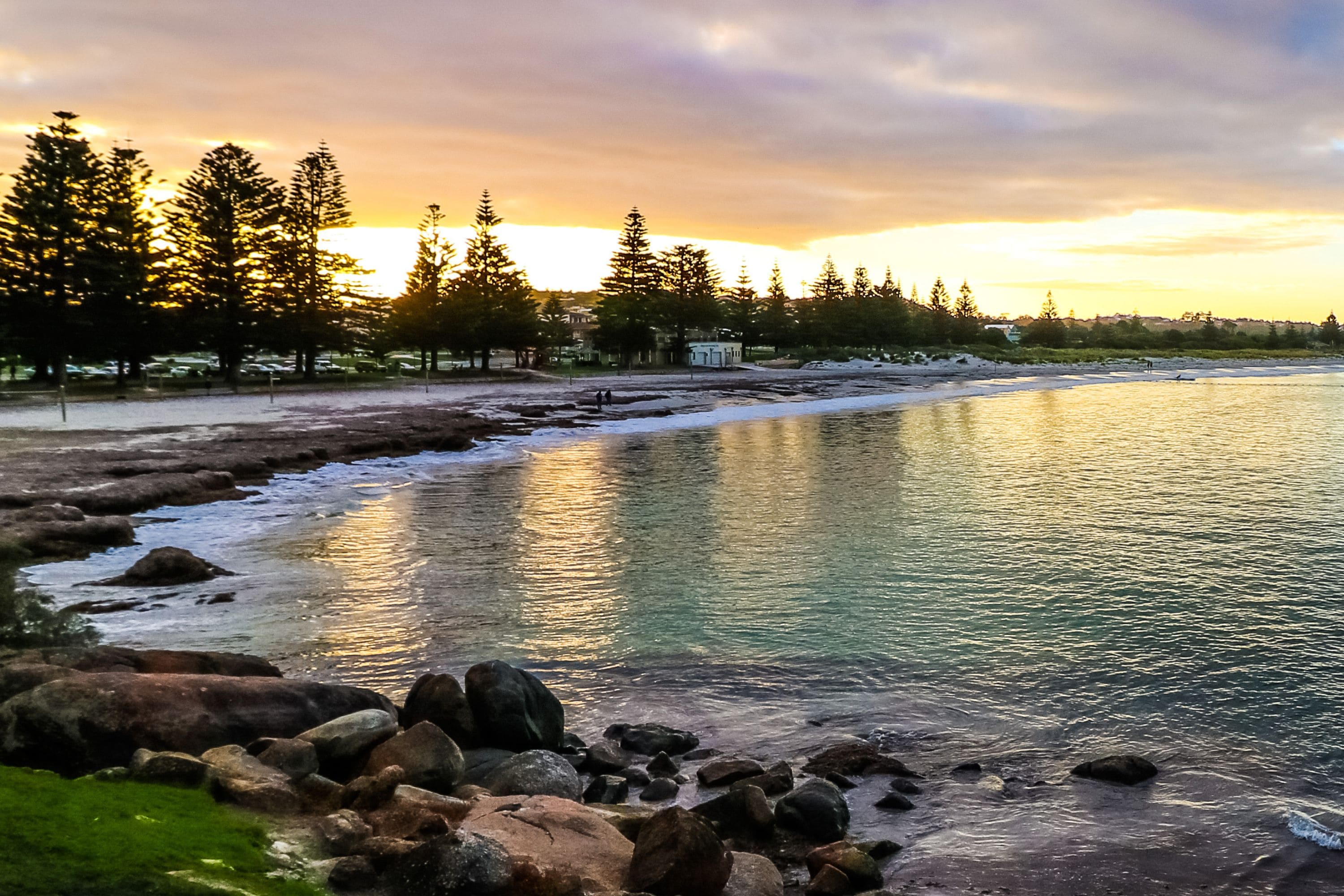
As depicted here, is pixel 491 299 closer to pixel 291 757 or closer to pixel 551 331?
pixel 551 331

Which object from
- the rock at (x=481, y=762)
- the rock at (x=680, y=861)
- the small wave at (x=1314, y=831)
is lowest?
the small wave at (x=1314, y=831)

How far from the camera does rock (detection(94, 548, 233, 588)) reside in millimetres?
14016

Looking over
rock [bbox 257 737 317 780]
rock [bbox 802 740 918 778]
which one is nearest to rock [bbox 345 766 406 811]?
rock [bbox 257 737 317 780]

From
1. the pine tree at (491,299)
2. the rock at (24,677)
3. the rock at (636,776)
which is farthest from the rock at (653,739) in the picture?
the pine tree at (491,299)

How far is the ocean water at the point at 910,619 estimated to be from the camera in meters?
7.72

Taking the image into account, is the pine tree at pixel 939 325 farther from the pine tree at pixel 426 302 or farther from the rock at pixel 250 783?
the rock at pixel 250 783

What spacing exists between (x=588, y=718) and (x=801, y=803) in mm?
3037

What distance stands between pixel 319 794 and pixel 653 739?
124 inches

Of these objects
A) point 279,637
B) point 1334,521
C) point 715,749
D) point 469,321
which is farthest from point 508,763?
point 469,321

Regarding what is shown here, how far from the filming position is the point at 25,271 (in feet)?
169

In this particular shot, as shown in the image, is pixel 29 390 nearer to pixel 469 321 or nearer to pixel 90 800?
pixel 469 321

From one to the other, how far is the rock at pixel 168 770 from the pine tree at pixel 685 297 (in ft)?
328

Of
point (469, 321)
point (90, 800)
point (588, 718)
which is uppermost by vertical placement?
point (469, 321)

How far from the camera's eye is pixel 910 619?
43.0ft
